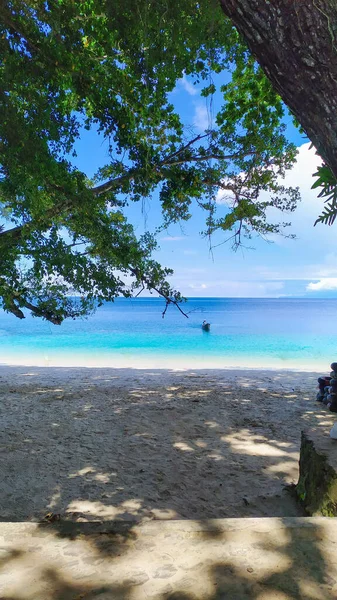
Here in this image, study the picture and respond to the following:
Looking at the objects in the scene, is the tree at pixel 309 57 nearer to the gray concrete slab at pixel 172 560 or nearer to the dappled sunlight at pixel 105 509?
the gray concrete slab at pixel 172 560

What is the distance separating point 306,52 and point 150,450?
425 centimetres

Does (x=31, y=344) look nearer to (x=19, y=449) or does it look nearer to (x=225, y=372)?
(x=225, y=372)

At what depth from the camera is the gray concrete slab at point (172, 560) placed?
1.43m

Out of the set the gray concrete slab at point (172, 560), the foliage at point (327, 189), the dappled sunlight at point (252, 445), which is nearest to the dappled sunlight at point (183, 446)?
the dappled sunlight at point (252, 445)

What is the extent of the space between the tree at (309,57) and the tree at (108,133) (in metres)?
1.84

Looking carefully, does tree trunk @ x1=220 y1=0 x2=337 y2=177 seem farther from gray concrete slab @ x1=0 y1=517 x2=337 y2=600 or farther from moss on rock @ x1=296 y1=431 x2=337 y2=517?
moss on rock @ x1=296 y1=431 x2=337 y2=517

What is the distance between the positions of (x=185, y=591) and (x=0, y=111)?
3966 mm

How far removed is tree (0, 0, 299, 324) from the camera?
13.0ft


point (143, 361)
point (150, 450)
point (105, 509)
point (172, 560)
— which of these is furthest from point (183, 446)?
point (143, 361)

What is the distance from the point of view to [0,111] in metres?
3.88

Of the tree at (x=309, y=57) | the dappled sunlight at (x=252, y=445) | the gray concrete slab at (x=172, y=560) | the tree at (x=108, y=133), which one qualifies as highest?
the tree at (x=108, y=133)

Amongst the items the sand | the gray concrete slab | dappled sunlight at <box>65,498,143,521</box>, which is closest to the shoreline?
the sand

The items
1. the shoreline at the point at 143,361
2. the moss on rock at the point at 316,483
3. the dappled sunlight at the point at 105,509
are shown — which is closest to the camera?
the moss on rock at the point at 316,483

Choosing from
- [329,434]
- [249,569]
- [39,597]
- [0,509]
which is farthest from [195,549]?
[0,509]
